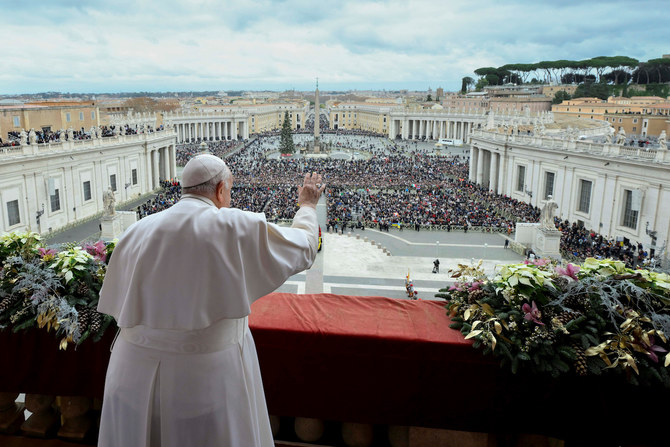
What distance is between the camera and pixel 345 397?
11.7 feet

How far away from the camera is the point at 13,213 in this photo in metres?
25.3

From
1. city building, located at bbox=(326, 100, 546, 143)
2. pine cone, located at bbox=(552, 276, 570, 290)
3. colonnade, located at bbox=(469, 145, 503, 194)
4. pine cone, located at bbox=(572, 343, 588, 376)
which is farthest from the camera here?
city building, located at bbox=(326, 100, 546, 143)

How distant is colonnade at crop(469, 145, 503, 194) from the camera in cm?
4208

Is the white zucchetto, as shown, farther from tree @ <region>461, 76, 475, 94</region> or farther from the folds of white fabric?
tree @ <region>461, 76, 475, 94</region>

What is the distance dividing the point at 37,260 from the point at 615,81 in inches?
4824

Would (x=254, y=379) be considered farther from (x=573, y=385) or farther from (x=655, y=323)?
(x=655, y=323)

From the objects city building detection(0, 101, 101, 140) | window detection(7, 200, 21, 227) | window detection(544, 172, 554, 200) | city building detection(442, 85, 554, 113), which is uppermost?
city building detection(442, 85, 554, 113)

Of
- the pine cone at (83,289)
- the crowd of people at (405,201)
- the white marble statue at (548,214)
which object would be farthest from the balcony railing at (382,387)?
the white marble statue at (548,214)

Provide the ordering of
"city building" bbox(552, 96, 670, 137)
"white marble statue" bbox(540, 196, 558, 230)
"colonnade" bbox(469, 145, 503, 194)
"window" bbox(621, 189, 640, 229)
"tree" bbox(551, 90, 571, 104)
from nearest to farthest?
"white marble statue" bbox(540, 196, 558, 230), "window" bbox(621, 189, 640, 229), "colonnade" bbox(469, 145, 503, 194), "city building" bbox(552, 96, 670, 137), "tree" bbox(551, 90, 571, 104)

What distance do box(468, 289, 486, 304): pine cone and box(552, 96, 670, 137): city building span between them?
53.2 meters

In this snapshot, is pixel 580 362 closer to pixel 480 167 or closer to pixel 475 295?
pixel 475 295

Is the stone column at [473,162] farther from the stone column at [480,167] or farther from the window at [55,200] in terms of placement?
the window at [55,200]

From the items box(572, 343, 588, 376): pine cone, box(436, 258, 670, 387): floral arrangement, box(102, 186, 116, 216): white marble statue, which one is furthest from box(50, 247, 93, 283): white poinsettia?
box(102, 186, 116, 216): white marble statue

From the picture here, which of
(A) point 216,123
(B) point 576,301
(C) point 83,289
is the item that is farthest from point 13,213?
(A) point 216,123
